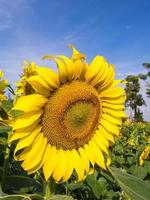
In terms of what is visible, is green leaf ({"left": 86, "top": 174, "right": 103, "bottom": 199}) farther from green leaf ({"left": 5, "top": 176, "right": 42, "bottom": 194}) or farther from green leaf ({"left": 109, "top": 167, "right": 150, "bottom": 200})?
green leaf ({"left": 109, "top": 167, "right": 150, "bottom": 200})

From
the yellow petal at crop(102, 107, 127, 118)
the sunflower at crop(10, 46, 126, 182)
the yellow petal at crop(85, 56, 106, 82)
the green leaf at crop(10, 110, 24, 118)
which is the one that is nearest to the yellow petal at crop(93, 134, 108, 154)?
the sunflower at crop(10, 46, 126, 182)

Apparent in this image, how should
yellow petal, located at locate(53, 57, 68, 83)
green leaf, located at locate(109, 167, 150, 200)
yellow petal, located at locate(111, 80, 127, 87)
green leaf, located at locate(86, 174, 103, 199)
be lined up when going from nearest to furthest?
1. green leaf, located at locate(109, 167, 150, 200)
2. yellow petal, located at locate(53, 57, 68, 83)
3. yellow petal, located at locate(111, 80, 127, 87)
4. green leaf, located at locate(86, 174, 103, 199)

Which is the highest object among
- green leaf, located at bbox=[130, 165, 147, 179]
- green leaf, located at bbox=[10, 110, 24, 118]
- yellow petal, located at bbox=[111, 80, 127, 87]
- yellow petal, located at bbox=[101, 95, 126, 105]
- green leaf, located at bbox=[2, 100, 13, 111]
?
yellow petal, located at bbox=[111, 80, 127, 87]

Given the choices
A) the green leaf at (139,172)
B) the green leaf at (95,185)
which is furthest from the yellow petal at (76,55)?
the green leaf at (139,172)

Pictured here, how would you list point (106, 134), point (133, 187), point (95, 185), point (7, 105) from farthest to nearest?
1. point (95, 185)
2. point (106, 134)
3. point (7, 105)
4. point (133, 187)

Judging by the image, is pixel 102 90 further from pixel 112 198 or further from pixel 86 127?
pixel 112 198

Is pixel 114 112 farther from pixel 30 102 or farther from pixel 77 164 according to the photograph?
pixel 30 102

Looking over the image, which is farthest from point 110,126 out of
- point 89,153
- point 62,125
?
point 62,125

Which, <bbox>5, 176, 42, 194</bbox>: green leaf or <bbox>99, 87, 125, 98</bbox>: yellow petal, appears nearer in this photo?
<bbox>5, 176, 42, 194</bbox>: green leaf
